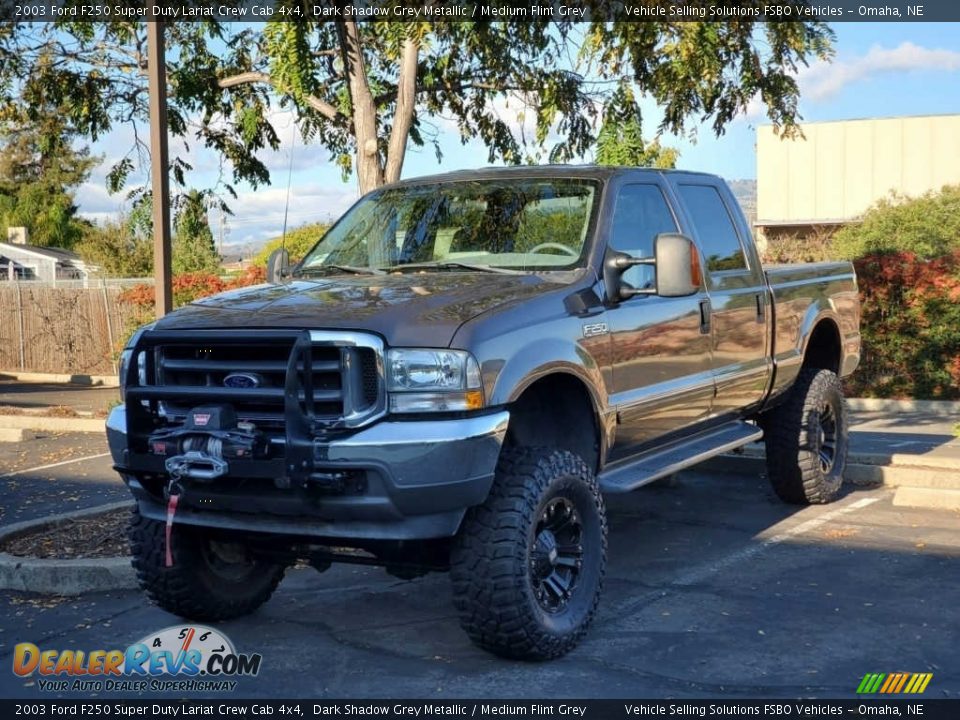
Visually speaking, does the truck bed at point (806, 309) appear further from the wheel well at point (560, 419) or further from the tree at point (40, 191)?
the tree at point (40, 191)

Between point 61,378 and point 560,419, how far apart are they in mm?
18729

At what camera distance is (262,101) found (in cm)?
1210

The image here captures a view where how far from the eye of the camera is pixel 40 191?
57969mm

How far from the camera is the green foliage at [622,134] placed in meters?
10.7

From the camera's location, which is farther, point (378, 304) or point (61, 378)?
point (61, 378)

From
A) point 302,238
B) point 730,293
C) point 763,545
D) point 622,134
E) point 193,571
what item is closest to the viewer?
point 193,571

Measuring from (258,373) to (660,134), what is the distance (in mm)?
7143

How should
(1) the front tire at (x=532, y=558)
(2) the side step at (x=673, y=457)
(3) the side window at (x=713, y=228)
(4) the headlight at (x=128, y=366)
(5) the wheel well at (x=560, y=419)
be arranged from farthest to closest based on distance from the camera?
(3) the side window at (x=713, y=228), (2) the side step at (x=673, y=457), (5) the wheel well at (x=560, y=419), (4) the headlight at (x=128, y=366), (1) the front tire at (x=532, y=558)

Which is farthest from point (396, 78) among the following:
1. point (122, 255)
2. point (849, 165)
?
point (849, 165)

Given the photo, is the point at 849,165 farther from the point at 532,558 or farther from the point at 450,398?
the point at 450,398

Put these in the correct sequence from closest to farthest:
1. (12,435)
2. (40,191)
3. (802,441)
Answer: (802,441) < (12,435) < (40,191)

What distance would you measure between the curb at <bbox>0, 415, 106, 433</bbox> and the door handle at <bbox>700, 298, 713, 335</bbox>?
8311mm

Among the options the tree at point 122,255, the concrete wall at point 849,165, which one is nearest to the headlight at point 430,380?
the tree at point 122,255

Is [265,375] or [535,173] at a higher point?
[535,173]
